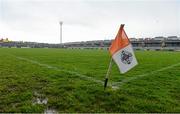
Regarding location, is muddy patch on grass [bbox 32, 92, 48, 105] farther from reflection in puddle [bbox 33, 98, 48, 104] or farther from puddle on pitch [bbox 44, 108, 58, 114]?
puddle on pitch [bbox 44, 108, 58, 114]

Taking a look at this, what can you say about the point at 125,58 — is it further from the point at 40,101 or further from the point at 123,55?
the point at 40,101

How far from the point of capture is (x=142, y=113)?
7.38 meters

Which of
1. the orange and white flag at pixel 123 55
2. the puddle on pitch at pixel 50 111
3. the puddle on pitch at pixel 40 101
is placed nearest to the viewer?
the puddle on pitch at pixel 50 111

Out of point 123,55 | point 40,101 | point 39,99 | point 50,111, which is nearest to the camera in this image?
point 50,111

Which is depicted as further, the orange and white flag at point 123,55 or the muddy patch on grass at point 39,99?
the orange and white flag at point 123,55

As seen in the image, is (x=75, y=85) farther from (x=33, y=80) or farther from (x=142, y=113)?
(x=142, y=113)

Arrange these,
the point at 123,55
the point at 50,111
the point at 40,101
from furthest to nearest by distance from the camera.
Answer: the point at 123,55 → the point at 40,101 → the point at 50,111

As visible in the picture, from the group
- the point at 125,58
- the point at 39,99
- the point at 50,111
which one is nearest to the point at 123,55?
the point at 125,58

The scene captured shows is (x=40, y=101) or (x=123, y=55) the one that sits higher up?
(x=123, y=55)

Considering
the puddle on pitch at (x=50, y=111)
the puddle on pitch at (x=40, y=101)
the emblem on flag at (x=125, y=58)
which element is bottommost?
the puddle on pitch at (x=50, y=111)

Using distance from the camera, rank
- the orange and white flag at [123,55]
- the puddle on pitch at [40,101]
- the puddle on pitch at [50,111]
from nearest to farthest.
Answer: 1. the puddle on pitch at [50,111]
2. the puddle on pitch at [40,101]
3. the orange and white flag at [123,55]

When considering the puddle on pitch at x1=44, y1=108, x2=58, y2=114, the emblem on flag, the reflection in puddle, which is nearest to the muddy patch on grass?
the reflection in puddle

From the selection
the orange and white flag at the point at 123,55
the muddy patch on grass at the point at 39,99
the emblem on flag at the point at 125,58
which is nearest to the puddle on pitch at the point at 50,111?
the muddy patch on grass at the point at 39,99

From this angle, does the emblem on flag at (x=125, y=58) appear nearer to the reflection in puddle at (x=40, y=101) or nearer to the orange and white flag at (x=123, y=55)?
the orange and white flag at (x=123, y=55)
